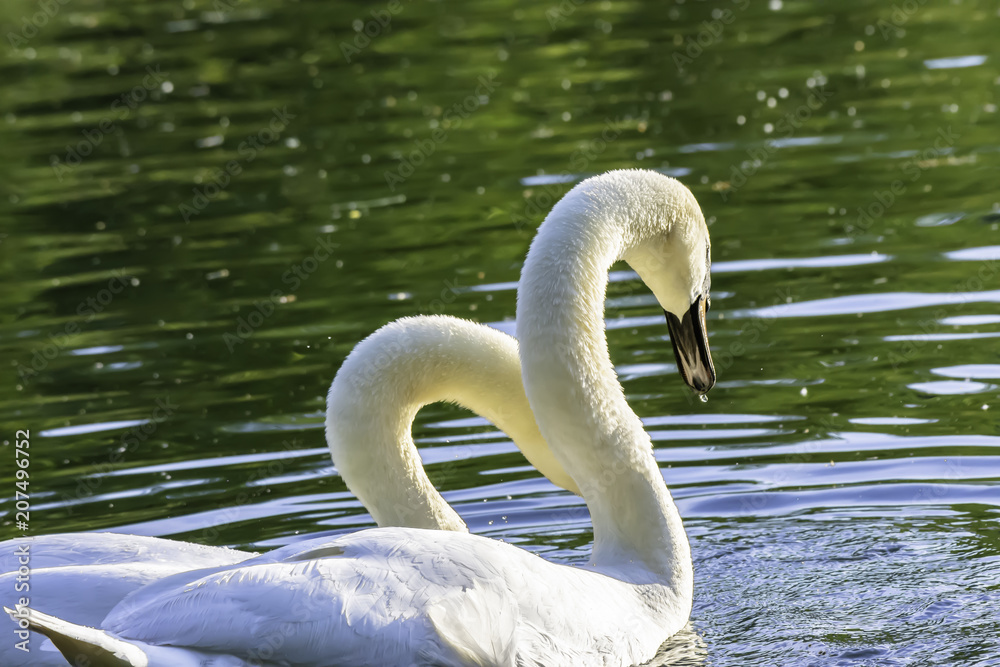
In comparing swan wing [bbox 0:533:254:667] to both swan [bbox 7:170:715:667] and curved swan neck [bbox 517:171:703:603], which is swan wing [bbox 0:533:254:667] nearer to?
swan [bbox 7:170:715:667]

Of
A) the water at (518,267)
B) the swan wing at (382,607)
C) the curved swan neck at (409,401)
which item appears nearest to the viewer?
the swan wing at (382,607)

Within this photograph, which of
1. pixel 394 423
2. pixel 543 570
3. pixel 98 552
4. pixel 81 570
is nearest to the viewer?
pixel 543 570

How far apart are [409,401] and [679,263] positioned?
1.21 meters

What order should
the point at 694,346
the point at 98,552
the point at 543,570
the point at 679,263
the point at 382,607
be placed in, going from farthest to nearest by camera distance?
1. the point at 694,346
2. the point at 679,263
3. the point at 98,552
4. the point at 543,570
5. the point at 382,607

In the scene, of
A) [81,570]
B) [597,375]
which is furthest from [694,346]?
[81,570]

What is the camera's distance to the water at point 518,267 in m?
6.91

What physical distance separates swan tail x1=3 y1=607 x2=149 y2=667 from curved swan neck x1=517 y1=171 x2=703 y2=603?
6.56 feet

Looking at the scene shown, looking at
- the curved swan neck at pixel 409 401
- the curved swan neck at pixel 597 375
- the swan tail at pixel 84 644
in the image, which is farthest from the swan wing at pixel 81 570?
the curved swan neck at pixel 597 375

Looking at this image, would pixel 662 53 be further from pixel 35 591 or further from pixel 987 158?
pixel 35 591

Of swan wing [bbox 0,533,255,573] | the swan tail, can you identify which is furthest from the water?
the swan tail

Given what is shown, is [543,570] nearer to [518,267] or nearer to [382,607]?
[382,607]

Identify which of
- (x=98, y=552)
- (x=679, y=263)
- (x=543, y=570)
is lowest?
(x=543, y=570)

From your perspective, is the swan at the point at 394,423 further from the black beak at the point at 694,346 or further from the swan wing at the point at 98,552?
the black beak at the point at 694,346

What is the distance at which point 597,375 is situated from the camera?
579 centimetres
